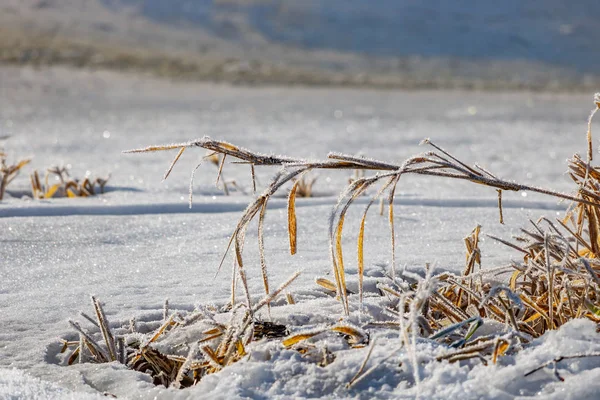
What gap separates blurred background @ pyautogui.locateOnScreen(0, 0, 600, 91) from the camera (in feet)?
26.4

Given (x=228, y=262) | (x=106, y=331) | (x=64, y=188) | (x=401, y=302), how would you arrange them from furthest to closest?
(x=64, y=188), (x=228, y=262), (x=106, y=331), (x=401, y=302)

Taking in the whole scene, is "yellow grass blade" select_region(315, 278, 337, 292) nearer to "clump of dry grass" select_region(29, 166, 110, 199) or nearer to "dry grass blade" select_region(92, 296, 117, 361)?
"dry grass blade" select_region(92, 296, 117, 361)

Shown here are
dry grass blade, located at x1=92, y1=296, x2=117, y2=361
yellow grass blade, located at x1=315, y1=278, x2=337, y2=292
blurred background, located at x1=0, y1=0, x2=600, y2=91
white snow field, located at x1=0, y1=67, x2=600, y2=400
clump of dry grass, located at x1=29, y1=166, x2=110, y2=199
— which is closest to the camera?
white snow field, located at x1=0, y1=67, x2=600, y2=400

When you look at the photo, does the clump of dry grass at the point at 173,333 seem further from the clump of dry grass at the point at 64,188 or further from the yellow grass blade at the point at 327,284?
the clump of dry grass at the point at 64,188

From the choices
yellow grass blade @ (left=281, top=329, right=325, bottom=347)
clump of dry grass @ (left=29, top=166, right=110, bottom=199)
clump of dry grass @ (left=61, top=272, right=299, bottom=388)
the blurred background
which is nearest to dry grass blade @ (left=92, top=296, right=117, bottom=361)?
clump of dry grass @ (left=61, top=272, right=299, bottom=388)

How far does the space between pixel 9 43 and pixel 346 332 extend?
26.7 ft

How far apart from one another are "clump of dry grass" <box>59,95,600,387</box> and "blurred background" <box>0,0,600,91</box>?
677cm

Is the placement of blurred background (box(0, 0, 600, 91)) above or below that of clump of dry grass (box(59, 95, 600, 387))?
above

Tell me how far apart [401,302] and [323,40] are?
975cm

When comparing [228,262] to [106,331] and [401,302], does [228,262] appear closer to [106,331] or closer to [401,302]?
[106,331]

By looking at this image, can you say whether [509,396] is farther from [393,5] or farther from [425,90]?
[393,5]

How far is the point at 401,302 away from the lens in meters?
0.79

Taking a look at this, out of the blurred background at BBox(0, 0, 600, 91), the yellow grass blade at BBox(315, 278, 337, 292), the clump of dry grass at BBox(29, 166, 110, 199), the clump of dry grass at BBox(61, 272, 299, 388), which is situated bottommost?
the clump of dry grass at BBox(61, 272, 299, 388)

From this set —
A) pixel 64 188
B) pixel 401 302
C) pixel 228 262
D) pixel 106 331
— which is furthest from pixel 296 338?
pixel 64 188
